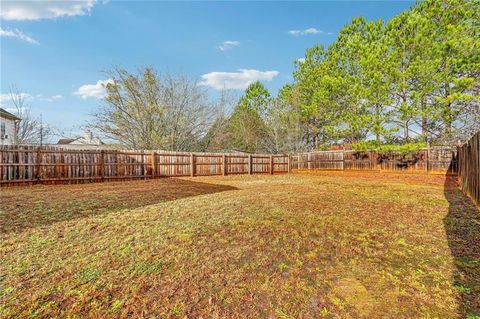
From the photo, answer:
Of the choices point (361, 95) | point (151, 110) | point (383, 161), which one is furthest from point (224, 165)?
point (383, 161)

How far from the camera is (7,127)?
17656 millimetres

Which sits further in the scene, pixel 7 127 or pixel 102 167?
pixel 7 127

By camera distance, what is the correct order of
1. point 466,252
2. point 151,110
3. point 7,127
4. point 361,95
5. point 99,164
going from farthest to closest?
point 7,127 < point 151,110 < point 361,95 < point 99,164 < point 466,252

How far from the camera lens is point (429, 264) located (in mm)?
2506

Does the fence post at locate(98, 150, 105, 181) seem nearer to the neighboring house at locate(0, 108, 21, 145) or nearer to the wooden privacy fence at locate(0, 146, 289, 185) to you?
the wooden privacy fence at locate(0, 146, 289, 185)

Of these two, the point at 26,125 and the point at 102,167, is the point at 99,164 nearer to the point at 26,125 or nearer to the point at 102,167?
the point at 102,167

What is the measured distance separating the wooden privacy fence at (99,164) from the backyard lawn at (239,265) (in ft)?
19.9

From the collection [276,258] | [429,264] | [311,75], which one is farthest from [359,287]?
[311,75]

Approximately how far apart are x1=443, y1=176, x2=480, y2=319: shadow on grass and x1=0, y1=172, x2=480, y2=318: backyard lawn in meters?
0.01

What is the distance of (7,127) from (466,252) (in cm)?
2404

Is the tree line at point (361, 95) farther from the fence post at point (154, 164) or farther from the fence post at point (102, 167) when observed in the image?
the fence post at point (102, 167)

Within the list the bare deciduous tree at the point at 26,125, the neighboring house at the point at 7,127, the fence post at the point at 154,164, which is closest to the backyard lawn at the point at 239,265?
the fence post at the point at 154,164

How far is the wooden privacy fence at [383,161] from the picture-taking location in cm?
1349

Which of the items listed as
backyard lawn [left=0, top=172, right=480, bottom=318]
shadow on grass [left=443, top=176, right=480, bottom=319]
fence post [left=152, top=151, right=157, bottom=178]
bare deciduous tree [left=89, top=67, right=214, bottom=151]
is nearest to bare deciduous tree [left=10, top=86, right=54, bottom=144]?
bare deciduous tree [left=89, top=67, right=214, bottom=151]
